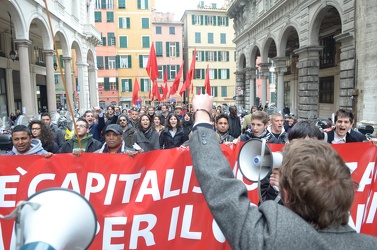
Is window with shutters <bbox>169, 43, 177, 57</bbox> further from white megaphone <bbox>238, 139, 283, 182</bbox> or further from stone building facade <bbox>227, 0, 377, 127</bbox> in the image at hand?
white megaphone <bbox>238, 139, 283, 182</bbox>

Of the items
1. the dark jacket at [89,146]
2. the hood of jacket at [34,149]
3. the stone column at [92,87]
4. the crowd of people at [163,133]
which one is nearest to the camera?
the hood of jacket at [34,149]

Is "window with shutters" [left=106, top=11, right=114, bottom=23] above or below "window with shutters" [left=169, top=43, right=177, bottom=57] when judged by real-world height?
above

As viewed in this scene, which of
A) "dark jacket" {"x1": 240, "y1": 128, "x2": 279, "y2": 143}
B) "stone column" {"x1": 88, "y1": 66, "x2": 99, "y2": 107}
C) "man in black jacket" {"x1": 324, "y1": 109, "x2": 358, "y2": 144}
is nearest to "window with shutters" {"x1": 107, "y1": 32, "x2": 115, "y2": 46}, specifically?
"stone column" {"x1": 88, "y1": 66, "x2": 99, "y2": 107}

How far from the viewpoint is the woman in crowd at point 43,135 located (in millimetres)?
5047

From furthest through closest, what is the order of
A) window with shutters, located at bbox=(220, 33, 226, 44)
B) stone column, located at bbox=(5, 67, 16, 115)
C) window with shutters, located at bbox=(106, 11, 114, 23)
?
window with shutters, located at bbox=(220, 33, 226, 44), window with shutters, located at bbox=(106, 11, 114, 23), stone column, located at bbox=(5, 67, 16, 115)

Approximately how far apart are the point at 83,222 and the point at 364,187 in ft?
9.94

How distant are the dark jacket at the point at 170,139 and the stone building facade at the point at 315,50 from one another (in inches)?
277

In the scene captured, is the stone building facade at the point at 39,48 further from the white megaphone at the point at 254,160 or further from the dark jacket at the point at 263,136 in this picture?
the white megaphone at the point at 254,160

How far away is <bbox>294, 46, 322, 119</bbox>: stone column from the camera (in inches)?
632

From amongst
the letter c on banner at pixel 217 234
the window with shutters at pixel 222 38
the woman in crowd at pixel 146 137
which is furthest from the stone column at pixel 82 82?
the window with shutters at pixel 222 38

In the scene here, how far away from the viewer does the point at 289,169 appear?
1193 millimetres

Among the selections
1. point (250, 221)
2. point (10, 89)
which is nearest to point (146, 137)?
point (250, 221)

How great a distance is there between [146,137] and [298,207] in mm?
5586

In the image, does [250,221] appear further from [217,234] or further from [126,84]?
[126,84]
